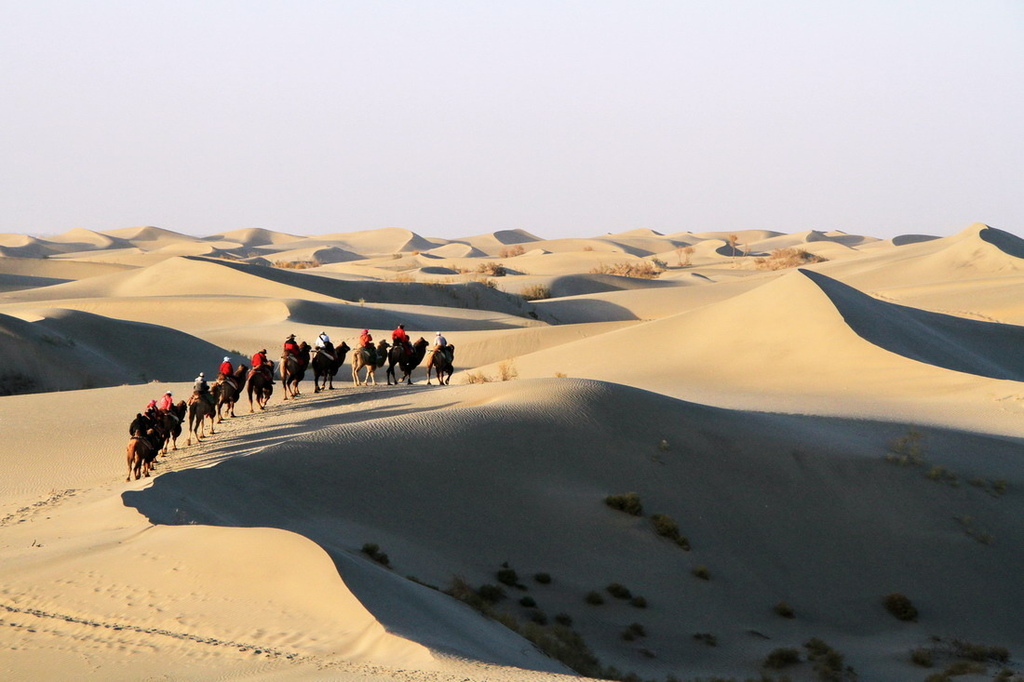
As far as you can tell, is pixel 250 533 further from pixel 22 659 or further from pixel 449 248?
pixel 449 248

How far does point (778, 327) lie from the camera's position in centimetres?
3284

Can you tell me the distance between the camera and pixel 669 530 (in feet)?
51.3

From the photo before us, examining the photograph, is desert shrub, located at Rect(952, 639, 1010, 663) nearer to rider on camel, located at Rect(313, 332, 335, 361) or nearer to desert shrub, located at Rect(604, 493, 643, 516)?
desert shrub, located at Rect(604, 493, 643, 516)

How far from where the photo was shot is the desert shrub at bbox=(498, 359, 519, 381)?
2896 cm

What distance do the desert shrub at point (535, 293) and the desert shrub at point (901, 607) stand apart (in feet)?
165

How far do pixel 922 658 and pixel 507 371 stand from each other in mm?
18873

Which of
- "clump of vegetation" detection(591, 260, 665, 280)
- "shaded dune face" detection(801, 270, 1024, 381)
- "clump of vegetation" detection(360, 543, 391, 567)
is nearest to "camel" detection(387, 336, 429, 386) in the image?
"clump of vegetation" detection(360, 543, 391, 567)

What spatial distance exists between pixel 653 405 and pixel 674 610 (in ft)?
21.3

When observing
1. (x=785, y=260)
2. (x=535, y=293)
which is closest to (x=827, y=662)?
(x=535, y=293)

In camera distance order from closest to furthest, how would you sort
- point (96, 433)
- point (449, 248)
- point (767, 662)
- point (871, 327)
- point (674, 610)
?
1. point (767, 662)
2. point (674, 610)
3. point (96, 433)
4. point (871, 327)
5. point (449, 248)

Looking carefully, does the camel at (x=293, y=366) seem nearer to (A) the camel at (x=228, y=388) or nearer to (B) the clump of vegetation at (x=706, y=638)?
(A) the camel at (x=228, y=388)

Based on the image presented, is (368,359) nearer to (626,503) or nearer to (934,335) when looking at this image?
(626,503)

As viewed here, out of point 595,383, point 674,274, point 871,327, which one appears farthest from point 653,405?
point 674,274

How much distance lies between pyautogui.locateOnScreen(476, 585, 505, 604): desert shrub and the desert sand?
30 mm
